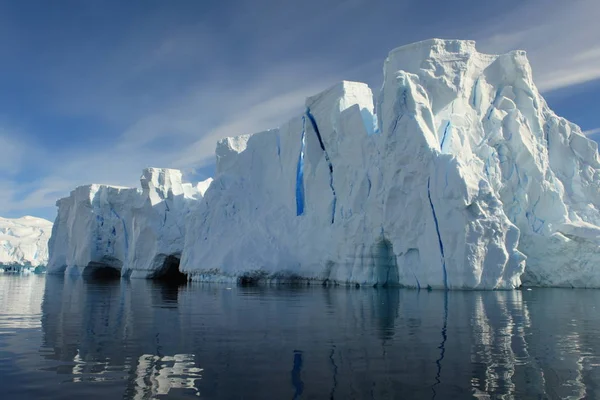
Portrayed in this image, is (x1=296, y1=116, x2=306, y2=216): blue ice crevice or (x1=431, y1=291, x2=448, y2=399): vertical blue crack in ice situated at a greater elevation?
(x1=296, y1=116, x2=306, y2=216): blue ice crevice

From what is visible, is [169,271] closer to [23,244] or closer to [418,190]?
[418,190]

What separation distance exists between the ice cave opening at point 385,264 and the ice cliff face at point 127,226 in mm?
16066

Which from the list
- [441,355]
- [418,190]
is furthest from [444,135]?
[441,355]

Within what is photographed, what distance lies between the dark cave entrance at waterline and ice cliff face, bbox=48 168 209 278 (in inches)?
3.8

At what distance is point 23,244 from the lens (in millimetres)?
70938

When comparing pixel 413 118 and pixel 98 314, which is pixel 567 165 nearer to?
pixel 413 118

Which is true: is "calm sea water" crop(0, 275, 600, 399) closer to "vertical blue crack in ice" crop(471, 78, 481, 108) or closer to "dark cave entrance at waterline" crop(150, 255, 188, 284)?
"vertical blue crack in ice" crop(471, 78, 481, 108)

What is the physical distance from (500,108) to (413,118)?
→ 6.92 meters

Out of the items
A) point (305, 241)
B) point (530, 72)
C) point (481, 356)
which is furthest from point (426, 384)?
point (530, 72)

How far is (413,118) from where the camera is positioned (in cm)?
2166

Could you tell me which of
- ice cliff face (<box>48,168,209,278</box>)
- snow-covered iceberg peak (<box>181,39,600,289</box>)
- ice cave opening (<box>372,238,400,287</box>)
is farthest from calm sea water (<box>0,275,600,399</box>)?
ice cliff face (<box>48,168,209,278</box>)

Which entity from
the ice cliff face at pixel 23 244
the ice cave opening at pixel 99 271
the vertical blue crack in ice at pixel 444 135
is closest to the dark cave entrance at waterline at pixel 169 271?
the ice cave opening at pixel 99 271

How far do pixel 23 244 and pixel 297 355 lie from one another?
74.5m

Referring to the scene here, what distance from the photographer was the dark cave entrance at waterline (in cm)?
3578
